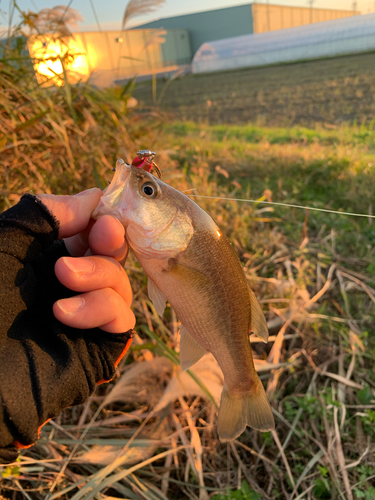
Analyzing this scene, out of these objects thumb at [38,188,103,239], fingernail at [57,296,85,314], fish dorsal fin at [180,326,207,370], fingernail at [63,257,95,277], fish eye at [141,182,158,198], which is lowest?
fish dorsal fin at [180,326,207,370]

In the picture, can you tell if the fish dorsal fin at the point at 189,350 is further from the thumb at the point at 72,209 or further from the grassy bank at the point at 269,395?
the grassy bank at the point at 269,395

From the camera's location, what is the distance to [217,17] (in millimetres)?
32375

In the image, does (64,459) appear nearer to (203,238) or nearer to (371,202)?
→ (203,238)

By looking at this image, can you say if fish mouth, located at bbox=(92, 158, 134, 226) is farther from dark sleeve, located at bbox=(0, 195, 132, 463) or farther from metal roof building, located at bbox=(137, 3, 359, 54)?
metal roof building, located at bbox=(137, 3, 359, 54)

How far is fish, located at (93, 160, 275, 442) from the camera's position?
117cm

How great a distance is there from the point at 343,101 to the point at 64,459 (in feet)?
40.6

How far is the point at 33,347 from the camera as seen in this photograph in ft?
3.68

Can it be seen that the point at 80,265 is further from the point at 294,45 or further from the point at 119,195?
the point at 294,45

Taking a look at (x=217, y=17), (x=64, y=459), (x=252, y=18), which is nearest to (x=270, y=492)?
(x=64, y=459)

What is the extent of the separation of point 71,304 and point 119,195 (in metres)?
0.40

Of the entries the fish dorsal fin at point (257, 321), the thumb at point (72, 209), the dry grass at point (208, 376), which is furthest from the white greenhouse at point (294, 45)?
the thumb at point (72, 209)

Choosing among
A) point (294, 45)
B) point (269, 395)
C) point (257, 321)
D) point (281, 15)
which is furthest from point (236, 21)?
point (257, 321)

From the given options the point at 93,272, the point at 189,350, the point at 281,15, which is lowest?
the point at 189,350

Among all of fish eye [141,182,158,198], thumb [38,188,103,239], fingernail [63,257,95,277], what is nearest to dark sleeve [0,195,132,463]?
thumb [38,188,103,239]
